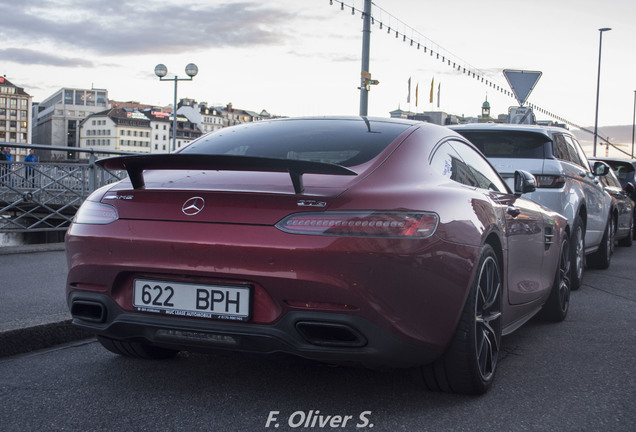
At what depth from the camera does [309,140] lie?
12.4 feet

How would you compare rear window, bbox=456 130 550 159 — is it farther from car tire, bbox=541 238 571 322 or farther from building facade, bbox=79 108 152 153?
building facade, bbox=79 108 152 153

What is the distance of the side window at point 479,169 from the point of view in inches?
166

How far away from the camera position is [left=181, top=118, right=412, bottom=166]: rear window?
358 cm

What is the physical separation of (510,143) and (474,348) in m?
4.59

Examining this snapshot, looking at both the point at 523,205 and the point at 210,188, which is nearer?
the point at 210,188

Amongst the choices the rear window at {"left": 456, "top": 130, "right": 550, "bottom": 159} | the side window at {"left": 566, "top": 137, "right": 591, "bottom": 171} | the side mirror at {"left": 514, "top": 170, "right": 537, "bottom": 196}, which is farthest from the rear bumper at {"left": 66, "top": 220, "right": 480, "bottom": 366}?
the side window at {"left": 566, "top": 137, "right": 591, "bottom": 171}

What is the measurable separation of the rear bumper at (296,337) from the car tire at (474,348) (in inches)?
6.0

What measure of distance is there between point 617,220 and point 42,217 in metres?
8.26

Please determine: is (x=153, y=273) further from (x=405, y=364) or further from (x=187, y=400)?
(x=405, y=364)

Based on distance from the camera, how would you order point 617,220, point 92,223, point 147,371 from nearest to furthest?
point 92,223 < point 147,371 < point 617,220

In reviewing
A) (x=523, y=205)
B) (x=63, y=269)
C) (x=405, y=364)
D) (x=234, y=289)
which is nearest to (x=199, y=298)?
(x=234, y=289)

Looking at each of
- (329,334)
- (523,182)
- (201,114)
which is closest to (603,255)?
(523,182)

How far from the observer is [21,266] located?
7762mm

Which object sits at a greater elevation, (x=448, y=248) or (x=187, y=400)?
(x=448, y=248)
